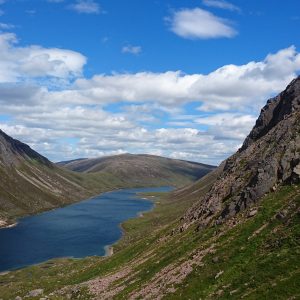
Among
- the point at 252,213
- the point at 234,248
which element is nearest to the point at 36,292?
the point at 252,213

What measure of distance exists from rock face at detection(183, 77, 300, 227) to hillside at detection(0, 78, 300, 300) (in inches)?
5.5

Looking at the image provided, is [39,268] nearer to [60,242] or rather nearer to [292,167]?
[60,242]

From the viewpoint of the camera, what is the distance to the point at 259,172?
61.8 m

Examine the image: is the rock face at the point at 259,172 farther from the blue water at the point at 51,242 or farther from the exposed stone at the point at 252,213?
the blue water at the point at 51,242

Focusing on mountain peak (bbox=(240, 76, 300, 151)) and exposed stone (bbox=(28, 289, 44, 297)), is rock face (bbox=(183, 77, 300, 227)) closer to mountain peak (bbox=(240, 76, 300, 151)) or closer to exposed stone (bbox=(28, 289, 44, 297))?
mountain peak (bbox=(240, 76, 300, 151))

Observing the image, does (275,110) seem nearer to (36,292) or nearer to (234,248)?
(234,248)

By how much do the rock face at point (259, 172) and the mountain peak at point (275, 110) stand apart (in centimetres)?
35

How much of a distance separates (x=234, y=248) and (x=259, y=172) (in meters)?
18.6

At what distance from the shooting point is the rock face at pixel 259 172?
195ft

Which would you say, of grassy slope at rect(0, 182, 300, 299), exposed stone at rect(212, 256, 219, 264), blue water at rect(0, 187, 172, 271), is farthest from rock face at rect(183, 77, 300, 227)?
blue water at rect(0, 187, 172, 271)

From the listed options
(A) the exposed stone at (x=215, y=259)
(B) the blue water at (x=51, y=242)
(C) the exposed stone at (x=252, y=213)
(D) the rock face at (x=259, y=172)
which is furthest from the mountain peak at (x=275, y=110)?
(B) the blue water at (x=51, y=242)

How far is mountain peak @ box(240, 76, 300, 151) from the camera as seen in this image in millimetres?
88100

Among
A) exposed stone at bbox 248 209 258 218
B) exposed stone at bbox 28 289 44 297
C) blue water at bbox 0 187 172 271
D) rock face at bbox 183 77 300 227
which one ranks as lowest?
blue water at bbox 0 187 172 271

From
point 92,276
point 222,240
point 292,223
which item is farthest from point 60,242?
point 292,223
